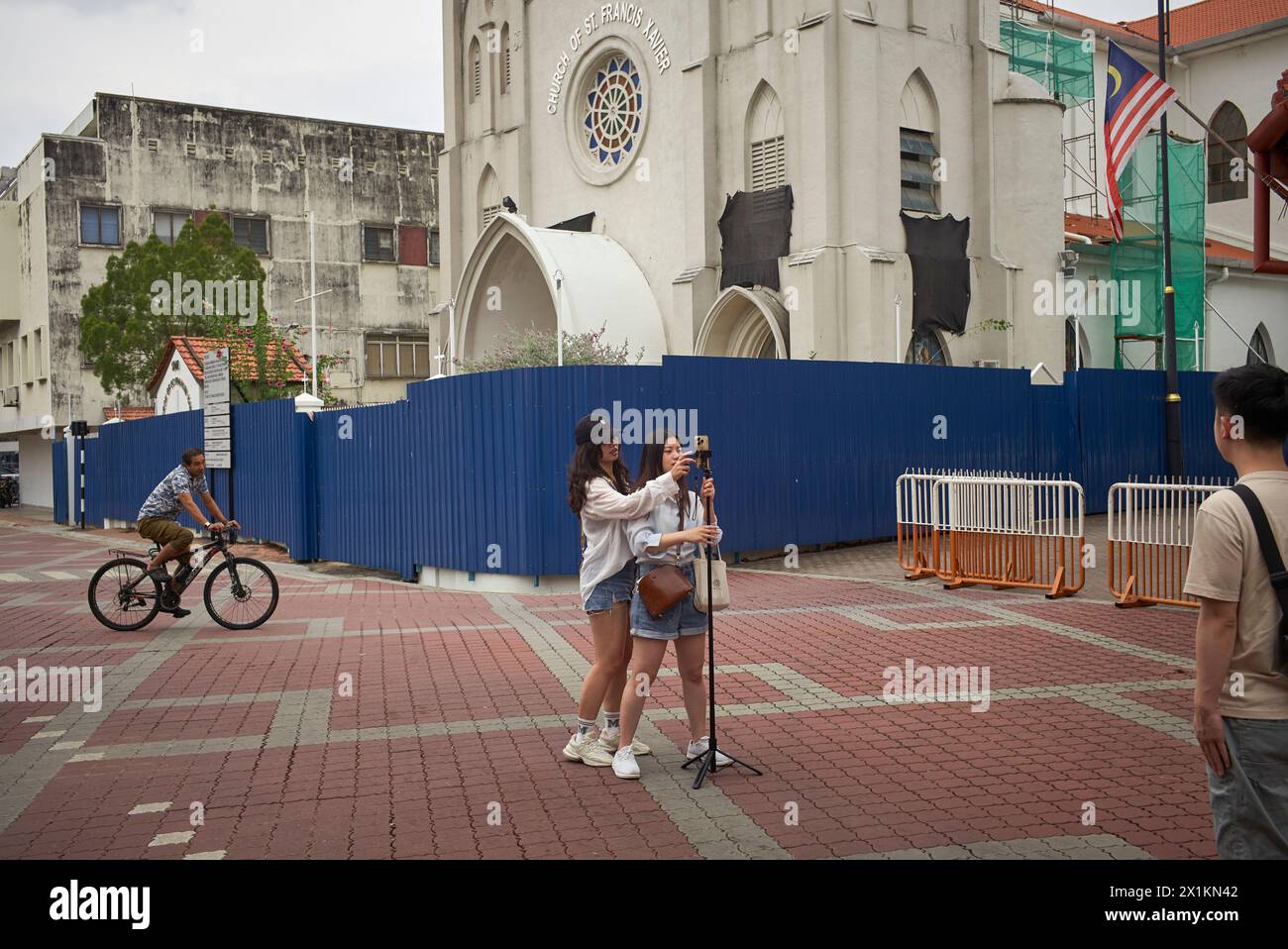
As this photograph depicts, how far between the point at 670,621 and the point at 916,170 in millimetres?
21431

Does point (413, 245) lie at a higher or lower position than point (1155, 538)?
higher

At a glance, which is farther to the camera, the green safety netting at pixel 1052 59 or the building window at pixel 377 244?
the building window at pixel 377 244

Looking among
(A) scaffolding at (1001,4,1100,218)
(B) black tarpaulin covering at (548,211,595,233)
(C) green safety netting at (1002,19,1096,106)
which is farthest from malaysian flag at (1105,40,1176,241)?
(C) green safety netting at (1002,19,1096,106)

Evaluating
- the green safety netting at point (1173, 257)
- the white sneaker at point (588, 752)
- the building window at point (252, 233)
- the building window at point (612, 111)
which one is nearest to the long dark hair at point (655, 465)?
the white sneaker at point (588, 752)

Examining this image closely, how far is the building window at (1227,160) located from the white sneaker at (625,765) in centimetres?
4133

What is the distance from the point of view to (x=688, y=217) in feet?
89.0

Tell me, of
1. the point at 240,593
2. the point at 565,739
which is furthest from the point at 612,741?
the point at 240,593

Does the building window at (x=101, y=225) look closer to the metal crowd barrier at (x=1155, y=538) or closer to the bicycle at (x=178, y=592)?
the bicycle at (x=178, y=592)

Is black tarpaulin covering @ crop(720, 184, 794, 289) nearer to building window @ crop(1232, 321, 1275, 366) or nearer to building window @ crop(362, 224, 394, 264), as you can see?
building window @ crop(1232, 321, 1275, 366)

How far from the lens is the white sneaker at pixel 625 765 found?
21.8 feet

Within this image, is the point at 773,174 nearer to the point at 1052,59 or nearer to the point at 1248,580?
the point at 1052,59

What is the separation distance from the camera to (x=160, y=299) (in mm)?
35562

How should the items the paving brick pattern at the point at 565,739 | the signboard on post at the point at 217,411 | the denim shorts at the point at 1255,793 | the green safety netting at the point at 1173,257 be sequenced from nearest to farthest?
the denim shorts at the point at 1255,793 < the paving brick pattern at the point at 565,739 < the signboard on post at the point at 217,411 < the green safety netting at the point at 1173,257

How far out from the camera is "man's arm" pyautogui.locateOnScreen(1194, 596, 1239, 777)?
384cm
